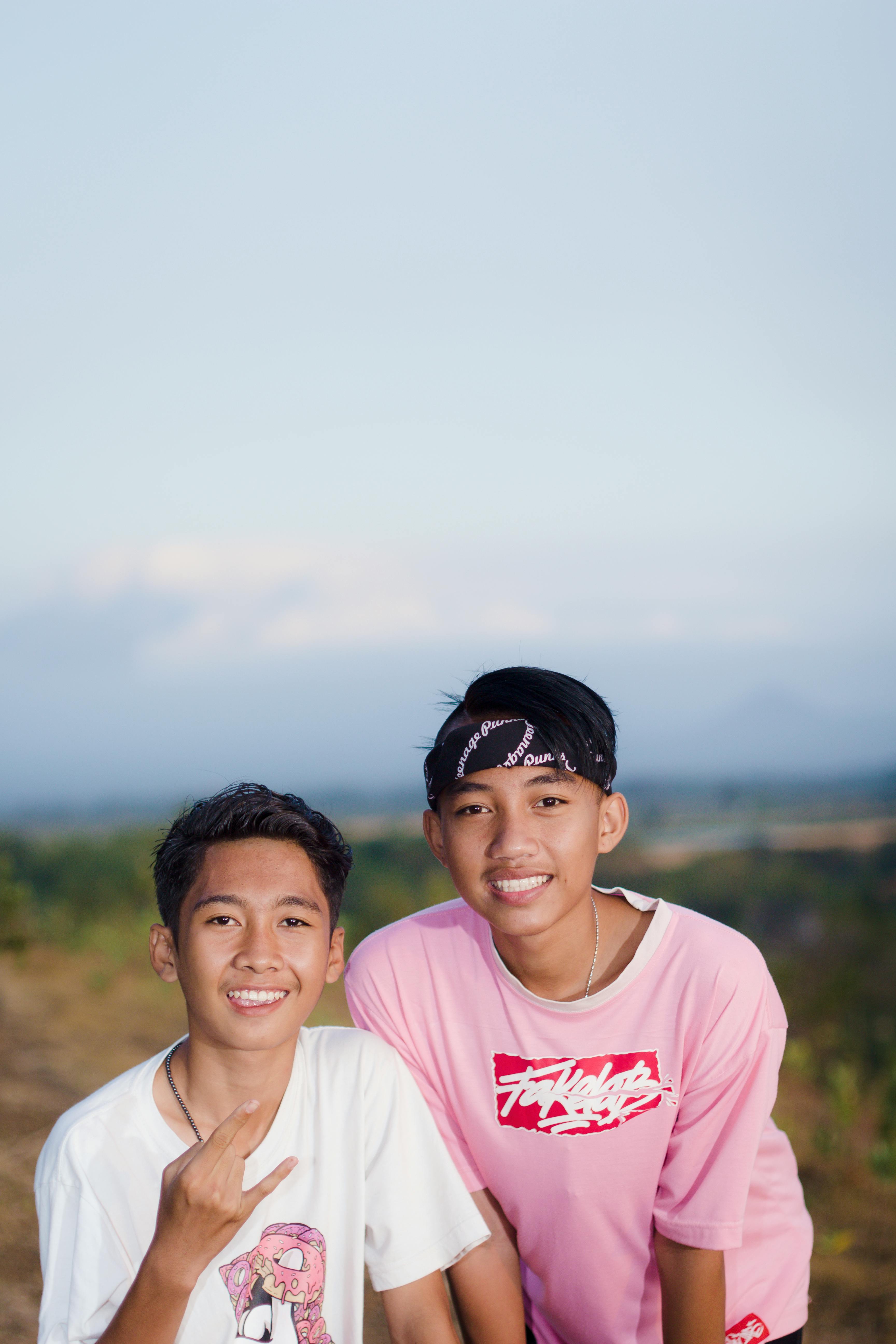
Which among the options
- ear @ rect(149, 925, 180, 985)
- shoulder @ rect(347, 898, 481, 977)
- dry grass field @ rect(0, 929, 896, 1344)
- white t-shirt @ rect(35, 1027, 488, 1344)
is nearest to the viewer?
white t-shirt @ rect(35, 1027, 488, 1344)

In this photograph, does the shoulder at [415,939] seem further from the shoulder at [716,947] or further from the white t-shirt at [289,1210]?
the shoulder at [716,947]

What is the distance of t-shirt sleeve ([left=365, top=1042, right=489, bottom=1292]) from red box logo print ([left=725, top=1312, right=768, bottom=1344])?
26.1 inches

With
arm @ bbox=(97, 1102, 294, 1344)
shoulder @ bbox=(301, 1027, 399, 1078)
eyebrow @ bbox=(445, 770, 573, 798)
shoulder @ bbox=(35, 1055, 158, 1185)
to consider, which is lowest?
arm @ bbox=(97, 1102, 294, 1344)

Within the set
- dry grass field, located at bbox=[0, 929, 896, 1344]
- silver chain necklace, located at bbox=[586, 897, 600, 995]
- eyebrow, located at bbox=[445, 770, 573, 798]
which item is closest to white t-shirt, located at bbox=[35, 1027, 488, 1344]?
silver chain necklace, located at bbox=[586, 897, 600, 995]

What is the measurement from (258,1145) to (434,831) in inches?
29.5

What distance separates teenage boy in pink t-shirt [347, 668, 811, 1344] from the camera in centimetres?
231

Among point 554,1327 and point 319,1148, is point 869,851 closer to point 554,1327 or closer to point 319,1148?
point 554,1327

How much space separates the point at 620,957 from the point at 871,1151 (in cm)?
238

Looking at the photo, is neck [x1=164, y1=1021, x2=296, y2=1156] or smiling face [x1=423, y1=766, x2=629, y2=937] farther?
smiling face [x1=423, y1=766, x2=629, y2=937]

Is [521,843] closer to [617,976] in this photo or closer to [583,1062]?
[617,976]

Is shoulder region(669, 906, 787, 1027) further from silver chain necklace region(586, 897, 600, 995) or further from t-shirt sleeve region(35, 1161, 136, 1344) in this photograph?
t-shirt sleeve region(35, 1161, 136, 1344)

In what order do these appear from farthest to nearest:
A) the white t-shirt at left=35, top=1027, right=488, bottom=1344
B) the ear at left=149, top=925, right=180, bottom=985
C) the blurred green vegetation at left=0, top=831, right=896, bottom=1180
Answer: the blurred green vegetation at left=0, top=831, right=896, bottom=1180
the ear at left=149, top=925, right=180, bottom=985
the white t-shirt at left=35, top=1027, right=488, bottom=1344

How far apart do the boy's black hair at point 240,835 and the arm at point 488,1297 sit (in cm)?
74

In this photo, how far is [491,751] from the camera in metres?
2.37
